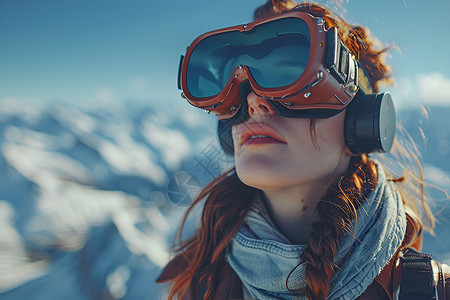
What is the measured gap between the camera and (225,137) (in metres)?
0.83

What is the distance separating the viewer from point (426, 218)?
0.84 metres

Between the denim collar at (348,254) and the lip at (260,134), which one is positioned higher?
the lip at (260,134)

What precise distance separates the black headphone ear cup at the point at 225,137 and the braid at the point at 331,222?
302mm

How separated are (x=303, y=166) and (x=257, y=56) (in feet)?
0.96

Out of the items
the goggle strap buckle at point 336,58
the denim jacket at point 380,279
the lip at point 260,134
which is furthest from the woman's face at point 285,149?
the denim jacket at point 380,279

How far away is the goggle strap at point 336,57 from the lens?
0.53m

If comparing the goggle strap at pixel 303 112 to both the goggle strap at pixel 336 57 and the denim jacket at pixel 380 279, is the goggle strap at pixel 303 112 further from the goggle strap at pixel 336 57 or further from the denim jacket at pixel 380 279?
the denim jacket at pixel 380 279

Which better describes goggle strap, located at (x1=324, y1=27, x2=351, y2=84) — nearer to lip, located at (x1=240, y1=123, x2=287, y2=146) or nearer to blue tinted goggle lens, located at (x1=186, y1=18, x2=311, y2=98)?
blue tinted goggle lens, located at (x1=186, y1=18, x2=311, y2=98)

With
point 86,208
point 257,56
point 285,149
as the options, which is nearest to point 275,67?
point 257,56

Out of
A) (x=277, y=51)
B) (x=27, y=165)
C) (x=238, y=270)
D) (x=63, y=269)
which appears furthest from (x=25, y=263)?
(x=277, y=51)

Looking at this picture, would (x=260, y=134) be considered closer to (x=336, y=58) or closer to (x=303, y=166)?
(x=303, y=166)

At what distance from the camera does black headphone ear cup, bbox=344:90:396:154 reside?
0.64 m

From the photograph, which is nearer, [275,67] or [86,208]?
[275,67]

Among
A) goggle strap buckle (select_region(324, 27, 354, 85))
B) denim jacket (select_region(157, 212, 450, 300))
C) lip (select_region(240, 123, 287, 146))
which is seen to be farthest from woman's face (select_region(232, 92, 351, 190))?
denim jacket (select_region(157, 212, 450, 300))
